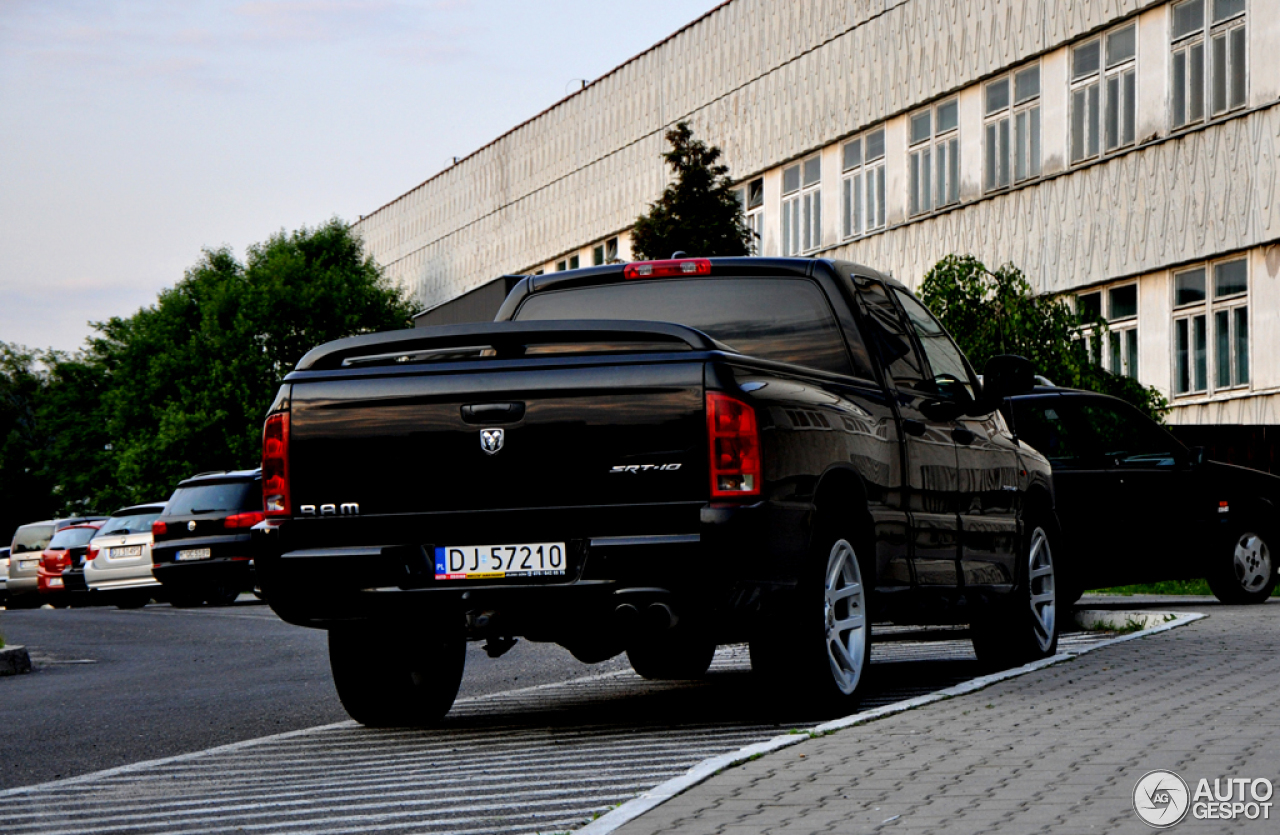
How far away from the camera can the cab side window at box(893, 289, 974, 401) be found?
1033 centimetres

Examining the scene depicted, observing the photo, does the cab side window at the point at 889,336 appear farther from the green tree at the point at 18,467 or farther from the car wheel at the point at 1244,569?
the green tree at the point at 18,467

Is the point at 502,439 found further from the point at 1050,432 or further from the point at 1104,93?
the point at 1104,93

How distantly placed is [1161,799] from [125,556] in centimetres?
2662

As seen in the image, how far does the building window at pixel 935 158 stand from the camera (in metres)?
36.9

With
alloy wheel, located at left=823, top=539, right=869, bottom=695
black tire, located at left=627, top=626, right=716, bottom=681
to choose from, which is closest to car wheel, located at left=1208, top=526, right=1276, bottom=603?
black tire, located at left=627, top=626, right=716, bottom=681

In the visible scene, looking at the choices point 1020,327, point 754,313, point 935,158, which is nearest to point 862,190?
point 935,158

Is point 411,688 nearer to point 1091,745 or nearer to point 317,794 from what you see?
point 317,794

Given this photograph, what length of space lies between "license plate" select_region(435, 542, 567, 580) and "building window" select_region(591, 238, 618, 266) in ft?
147

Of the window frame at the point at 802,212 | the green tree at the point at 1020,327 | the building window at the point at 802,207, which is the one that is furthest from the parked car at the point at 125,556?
the building window at the point at 802,207

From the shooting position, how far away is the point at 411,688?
30.3ft

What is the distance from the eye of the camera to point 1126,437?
52.4 ft

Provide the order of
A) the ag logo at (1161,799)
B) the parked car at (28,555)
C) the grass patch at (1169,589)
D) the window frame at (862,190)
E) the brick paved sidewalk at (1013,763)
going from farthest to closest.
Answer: the window frame at (862,190) < the parked car at (28,555) < the grass patch at (1169,589) < the brick paved sidewalk at (1013,763) < the ag logo at (1161,799)

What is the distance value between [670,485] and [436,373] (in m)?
1.10

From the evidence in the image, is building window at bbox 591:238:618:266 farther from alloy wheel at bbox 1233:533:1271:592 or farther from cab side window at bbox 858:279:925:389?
cab side window at bbox 858:279:925:389
